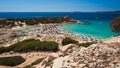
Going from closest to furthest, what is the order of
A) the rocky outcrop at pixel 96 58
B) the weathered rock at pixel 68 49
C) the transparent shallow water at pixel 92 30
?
the rocky outcrop at pixel 96 58 < the weathered rock at pixel 68 49 < the transparent shallow water at pixel 92 30

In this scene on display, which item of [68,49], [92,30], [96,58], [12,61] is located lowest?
[92,30]

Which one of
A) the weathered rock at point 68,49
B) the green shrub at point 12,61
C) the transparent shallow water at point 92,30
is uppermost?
the weathered rock at point 68,49

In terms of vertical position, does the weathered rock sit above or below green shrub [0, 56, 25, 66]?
above

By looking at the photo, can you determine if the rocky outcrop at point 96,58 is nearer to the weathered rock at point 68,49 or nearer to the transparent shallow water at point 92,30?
the weathered rock at point 68,49

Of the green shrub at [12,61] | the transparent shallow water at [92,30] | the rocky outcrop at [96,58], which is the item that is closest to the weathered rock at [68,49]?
Answer: the rocky outcrop at [96,58]

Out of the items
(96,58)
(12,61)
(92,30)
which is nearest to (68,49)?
(96,58)

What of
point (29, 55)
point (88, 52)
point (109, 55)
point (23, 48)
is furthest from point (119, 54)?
point (23, 48)

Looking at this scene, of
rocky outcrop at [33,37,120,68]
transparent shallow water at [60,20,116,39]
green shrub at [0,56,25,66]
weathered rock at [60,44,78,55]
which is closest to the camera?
rocky outcrop at [33,37,120,68]

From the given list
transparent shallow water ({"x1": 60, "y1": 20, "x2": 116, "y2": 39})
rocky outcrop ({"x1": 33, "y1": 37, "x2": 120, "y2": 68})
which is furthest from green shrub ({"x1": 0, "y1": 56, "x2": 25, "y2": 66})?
transparent shallow water ({"x1": 60, "y1": 20, "x2": 116, "y2": 39})

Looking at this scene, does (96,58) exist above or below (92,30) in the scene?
above

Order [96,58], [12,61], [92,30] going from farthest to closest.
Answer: [92,30], [12,61], [96,58]

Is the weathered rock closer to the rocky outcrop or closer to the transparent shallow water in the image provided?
the rocky outcrop

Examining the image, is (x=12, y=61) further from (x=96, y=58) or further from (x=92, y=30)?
(x=92, y=30)

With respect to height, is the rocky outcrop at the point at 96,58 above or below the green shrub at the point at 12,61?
above
